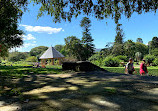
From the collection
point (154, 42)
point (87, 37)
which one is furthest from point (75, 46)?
point (154, 42)

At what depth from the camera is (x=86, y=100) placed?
276 cm

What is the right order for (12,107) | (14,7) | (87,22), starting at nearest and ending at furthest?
(12,107), (14,7), (87,22)

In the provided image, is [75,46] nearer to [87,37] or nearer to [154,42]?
[87,37]

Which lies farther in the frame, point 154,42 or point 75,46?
point 154,42

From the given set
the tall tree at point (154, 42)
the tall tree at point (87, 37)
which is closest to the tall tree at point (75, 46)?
the tall tree at point (87, 37)

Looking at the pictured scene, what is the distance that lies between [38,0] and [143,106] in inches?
342

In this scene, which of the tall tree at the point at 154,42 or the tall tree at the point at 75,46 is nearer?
the tall tree at the point at 75,46

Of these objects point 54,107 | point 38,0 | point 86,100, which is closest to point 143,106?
point 86,100

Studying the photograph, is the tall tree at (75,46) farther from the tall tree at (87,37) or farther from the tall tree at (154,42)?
the tall tree at (154,42)

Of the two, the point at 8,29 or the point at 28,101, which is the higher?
the point at 8,29

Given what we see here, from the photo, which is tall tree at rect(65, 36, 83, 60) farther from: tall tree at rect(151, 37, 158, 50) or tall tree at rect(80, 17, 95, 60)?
tall tree at rect(151, 37, 158, 50)

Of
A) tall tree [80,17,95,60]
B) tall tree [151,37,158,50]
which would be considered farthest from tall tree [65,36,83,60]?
tall tree [151,37,158,50]

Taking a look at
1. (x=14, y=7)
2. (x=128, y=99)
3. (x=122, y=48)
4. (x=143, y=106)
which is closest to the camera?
(x=143, y=106)

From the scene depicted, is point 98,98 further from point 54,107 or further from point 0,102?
point 0,102
